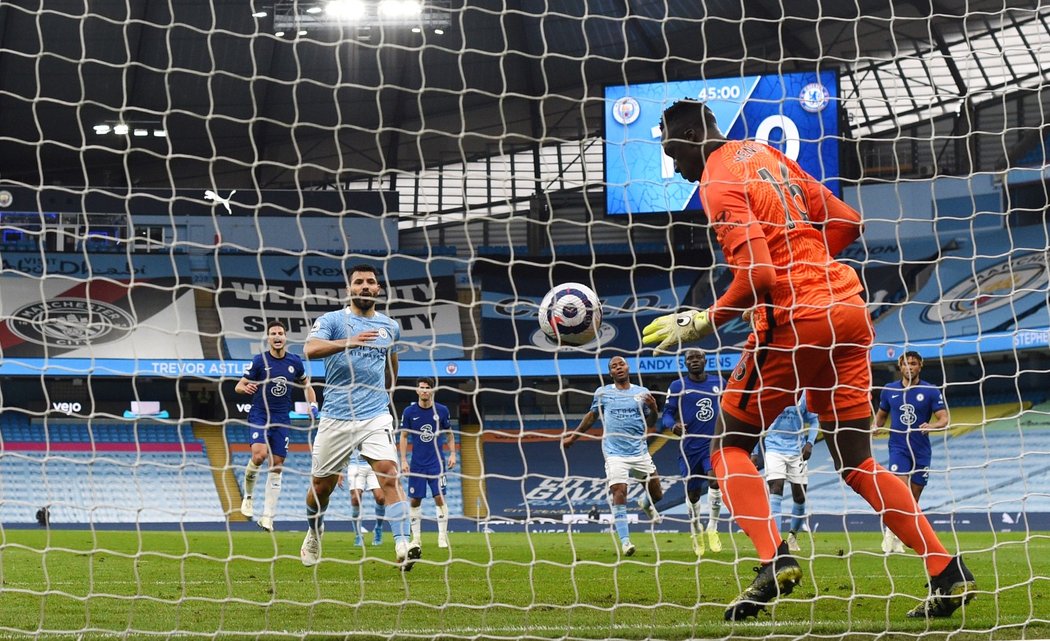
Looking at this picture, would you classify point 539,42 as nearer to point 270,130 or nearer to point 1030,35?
point 270,130

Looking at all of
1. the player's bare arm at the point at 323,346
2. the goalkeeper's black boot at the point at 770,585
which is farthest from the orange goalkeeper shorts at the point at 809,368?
the player's bare arm at the point at 323,346

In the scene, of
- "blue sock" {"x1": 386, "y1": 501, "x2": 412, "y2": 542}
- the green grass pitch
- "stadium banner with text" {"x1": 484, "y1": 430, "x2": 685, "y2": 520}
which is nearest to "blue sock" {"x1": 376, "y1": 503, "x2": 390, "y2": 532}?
the green grass pitch

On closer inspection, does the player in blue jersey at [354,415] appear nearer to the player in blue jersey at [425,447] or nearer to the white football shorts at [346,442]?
the white football shorts at [346,442]

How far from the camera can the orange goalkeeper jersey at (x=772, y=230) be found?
487 centimetres

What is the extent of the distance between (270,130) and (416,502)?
679 inches

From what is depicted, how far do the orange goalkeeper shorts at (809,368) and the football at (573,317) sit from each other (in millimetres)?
1177

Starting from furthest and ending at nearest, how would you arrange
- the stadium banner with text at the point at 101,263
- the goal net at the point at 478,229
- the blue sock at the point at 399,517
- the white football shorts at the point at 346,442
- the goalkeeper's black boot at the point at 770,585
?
the stadium banner with text at the point at 101,263
the goal net at the point at 478,229
the blue sock at the point at 399,517
the white football shorts at the point at 346,442
the goalkeeper's black boot at the point at 770,585

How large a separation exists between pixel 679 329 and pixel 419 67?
62.6ft

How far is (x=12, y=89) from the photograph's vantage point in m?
24.6

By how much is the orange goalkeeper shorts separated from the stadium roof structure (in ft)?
58.5

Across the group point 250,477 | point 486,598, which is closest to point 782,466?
point 486,598

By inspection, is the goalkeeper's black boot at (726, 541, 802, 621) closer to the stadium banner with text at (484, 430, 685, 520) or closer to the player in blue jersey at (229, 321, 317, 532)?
the player in blue jersey at (229, 321, 317, 532)

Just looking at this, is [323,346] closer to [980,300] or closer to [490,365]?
[490,365]

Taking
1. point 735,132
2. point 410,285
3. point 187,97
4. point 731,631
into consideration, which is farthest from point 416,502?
point 187,97
